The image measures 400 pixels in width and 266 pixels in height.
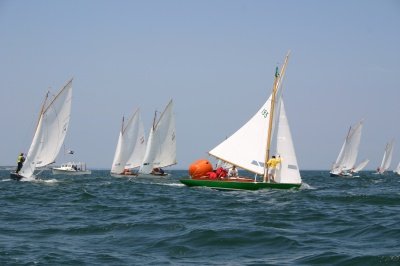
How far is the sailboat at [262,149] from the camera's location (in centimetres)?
3759

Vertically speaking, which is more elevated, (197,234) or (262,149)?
(262,149)

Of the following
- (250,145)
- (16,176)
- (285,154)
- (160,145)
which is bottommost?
(16,176)

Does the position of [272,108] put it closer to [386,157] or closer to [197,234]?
[197,234]

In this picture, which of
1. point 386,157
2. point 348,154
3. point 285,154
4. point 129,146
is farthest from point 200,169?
point 386,157

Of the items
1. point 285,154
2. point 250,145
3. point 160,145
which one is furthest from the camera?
point 160,145

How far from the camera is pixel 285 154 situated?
123ft

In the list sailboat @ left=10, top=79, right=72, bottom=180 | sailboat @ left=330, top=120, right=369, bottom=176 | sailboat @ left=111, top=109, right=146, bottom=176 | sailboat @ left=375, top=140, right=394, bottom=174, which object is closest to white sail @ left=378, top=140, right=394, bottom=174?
sailboat @ left=375, top=140, right=394, bottom=174

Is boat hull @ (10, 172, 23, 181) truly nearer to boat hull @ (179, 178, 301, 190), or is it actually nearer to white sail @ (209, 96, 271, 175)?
boat hull @ (179, 178, 301, 190)

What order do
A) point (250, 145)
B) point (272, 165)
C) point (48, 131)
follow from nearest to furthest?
point (272, 165) < point (250, 145) < point (48, 131)

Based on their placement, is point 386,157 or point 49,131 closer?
point 49,131

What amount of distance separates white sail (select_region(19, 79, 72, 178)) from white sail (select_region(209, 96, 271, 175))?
16.8 metres

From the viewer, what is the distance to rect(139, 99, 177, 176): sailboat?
233 ft

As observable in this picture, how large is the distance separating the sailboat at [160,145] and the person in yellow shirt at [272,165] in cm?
3322

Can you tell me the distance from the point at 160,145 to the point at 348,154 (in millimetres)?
43336
